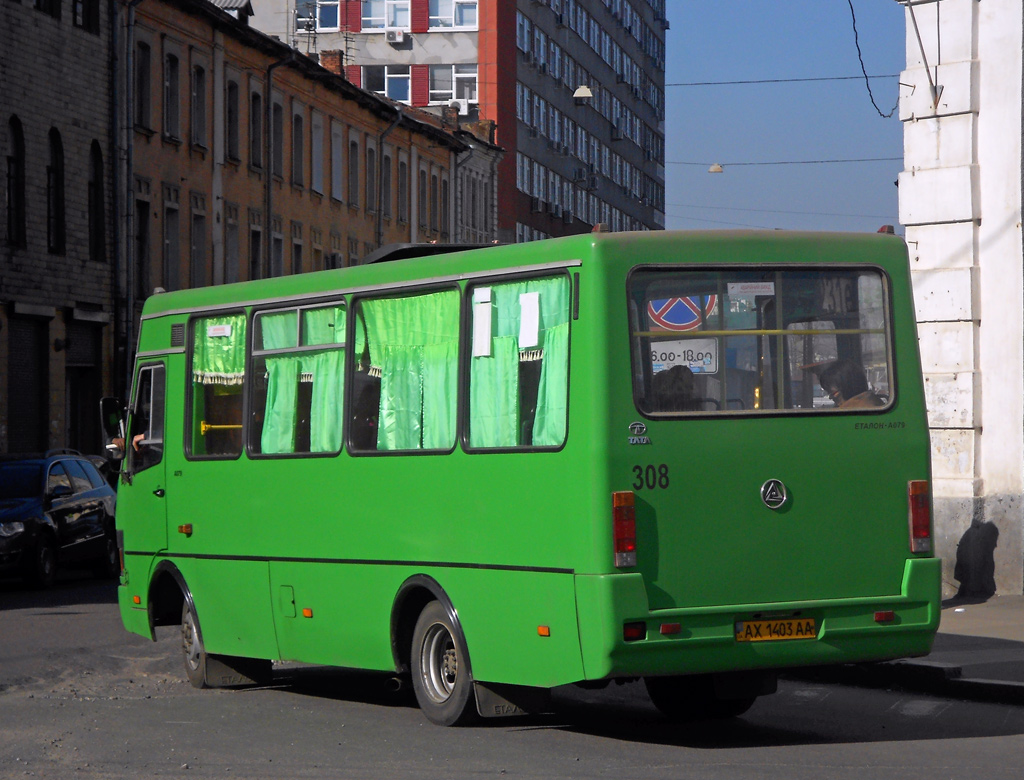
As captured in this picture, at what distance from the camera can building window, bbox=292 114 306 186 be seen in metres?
49.8

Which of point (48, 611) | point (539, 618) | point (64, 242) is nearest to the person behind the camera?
point (539, 618)

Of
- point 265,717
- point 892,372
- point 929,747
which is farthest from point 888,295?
point 265,717

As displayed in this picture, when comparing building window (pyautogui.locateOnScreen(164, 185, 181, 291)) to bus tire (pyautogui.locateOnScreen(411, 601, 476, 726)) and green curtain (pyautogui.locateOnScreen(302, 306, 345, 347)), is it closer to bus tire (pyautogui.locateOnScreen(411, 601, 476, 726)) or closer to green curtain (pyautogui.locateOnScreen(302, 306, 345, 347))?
green curtain (pyautogui.locateOnScreen(302, 306, 345, 347))

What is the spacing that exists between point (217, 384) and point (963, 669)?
5291mm

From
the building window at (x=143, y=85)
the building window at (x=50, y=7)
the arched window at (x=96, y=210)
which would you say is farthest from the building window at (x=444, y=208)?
the building window at (x=50, y=7)

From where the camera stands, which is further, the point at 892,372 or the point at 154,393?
the point at 154,393

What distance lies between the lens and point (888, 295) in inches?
416

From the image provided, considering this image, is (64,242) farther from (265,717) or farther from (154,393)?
(265,717)

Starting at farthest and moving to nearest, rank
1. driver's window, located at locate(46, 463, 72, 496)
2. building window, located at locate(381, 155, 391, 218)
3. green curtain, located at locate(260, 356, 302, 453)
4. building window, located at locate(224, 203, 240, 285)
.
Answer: building window, located at locate(381, 155, 391, 218) → building window, located at locate(224, 203, 240, 285) → driver's window, located at locate(46, 463, 72, 496) → green curtain, located at locate(260, 356, 302, 453)

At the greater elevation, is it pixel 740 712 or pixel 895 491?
pixel 895 491

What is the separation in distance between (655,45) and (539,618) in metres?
109

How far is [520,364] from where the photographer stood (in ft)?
34.1

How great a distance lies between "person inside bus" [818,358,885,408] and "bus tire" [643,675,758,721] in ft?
6.45

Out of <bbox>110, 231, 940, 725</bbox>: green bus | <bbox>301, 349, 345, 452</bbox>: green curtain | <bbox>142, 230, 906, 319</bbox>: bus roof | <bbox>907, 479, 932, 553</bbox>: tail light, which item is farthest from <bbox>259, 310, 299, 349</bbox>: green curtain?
<bbox>907, 479, 932, 553</bbox>: tail light
